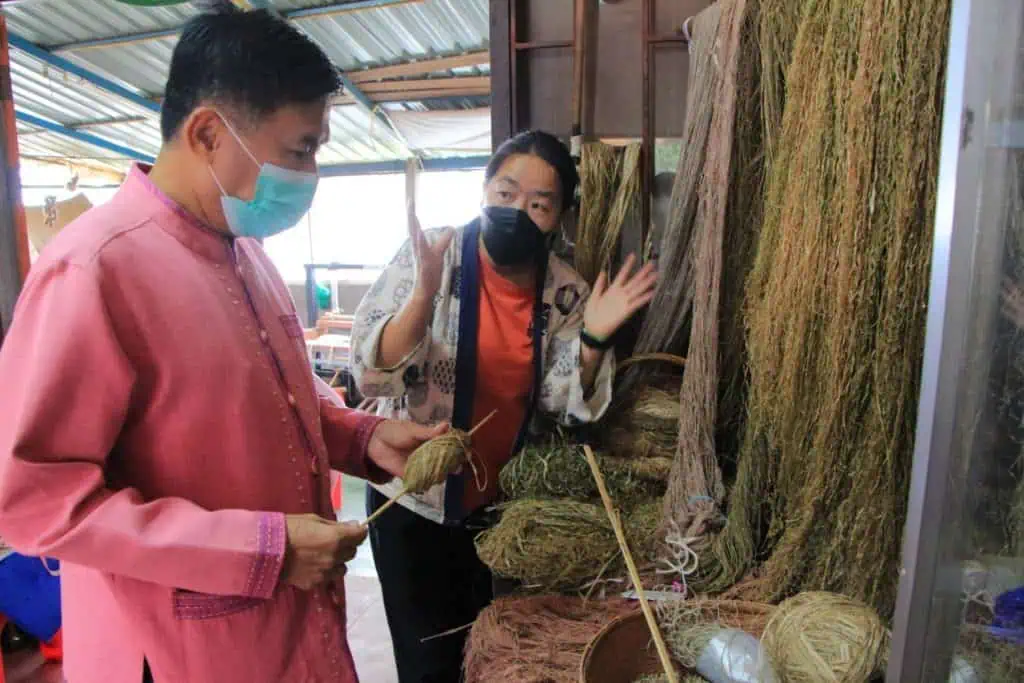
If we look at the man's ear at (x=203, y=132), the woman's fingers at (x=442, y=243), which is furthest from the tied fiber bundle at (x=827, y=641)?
the man's ear at (x=203, y=132)

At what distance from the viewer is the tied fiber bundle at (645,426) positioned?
1.68 meters

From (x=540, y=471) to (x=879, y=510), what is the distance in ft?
2.36

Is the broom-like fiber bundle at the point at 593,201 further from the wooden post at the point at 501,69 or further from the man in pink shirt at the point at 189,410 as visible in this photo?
the man in pink shirt at the point at 189,410

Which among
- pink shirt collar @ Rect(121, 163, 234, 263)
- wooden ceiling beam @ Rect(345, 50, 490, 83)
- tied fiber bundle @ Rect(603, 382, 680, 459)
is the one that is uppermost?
wooden ceiling beam @ Rect(345, 50, 490, 83)

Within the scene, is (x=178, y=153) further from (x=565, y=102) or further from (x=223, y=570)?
(x=565, y=102)

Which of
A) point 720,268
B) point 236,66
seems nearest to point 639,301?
point 720,268

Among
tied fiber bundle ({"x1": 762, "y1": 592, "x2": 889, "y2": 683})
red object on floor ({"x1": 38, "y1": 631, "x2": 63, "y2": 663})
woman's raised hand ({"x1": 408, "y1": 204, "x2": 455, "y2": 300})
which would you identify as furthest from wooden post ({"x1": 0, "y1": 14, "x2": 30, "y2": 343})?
tied fiber bundle ({"x1": 762, "y1": 592, "x2": 889, "y2": 683})

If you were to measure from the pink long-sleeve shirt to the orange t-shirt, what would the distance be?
56 cm

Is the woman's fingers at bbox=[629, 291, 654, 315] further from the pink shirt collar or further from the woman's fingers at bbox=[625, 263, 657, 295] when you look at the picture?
the pink shirt collar

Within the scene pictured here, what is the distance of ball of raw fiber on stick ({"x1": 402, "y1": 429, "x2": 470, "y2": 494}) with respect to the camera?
1.24 metres

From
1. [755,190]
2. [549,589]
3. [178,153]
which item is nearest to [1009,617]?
[549,589]

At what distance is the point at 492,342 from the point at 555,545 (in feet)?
1.75

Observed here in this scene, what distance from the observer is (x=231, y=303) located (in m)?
1.01

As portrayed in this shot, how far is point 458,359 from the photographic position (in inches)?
61.7
